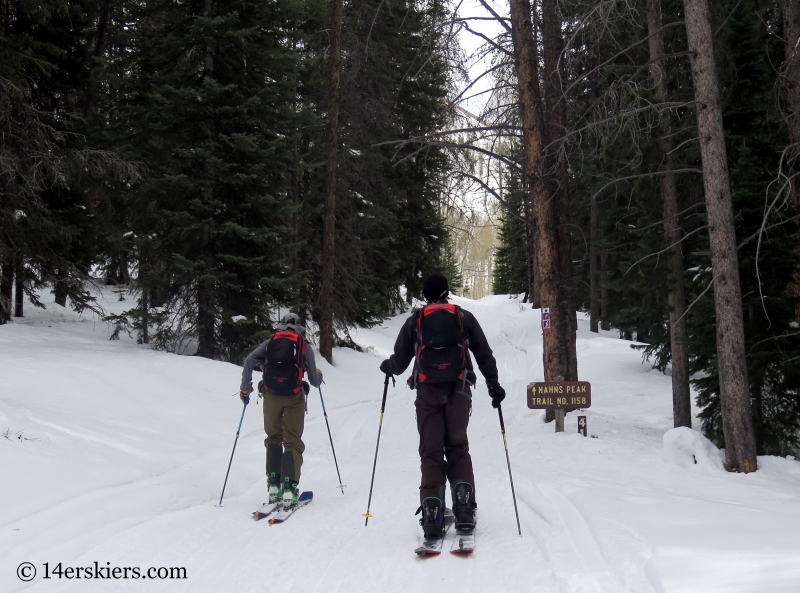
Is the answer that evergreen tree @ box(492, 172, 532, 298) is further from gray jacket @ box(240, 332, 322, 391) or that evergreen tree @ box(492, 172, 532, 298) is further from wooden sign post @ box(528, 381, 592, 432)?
gray jacket @ box(240, 332, 322, 391)

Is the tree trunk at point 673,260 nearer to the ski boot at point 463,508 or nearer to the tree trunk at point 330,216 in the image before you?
the ski boot at point 463,508

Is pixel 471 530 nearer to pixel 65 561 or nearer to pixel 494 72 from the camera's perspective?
pixel 65 561

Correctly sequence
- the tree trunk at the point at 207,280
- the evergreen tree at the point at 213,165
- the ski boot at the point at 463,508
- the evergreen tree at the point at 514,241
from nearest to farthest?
the ski boot at the point at 463,508
the evergreen tree at the point at 514,241
the evergreen tree at the point at 213,165
the tree trunk at the point at 207,280

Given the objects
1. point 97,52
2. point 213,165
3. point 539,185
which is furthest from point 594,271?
point 97,52

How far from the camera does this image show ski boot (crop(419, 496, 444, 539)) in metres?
5.16

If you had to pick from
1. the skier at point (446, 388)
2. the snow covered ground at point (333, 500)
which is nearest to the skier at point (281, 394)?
the snow covered ground at point (333, 500)

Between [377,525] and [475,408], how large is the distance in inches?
389

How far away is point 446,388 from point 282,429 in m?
2.52

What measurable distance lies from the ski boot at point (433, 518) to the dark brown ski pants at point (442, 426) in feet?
0.52

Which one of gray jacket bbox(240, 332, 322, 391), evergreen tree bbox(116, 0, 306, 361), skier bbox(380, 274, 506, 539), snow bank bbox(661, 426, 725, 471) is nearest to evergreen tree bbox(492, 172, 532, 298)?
snow bank bbox(661, 426, 725, 471)

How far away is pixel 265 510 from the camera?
6492 millimetres

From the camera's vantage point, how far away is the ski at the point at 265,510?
6340 millimetres

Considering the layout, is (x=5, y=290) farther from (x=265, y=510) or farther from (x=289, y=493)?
(x=265, y=510)

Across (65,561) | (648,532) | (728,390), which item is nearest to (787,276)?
(728,390)
